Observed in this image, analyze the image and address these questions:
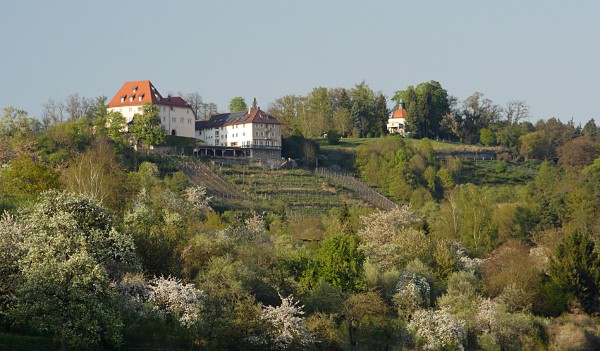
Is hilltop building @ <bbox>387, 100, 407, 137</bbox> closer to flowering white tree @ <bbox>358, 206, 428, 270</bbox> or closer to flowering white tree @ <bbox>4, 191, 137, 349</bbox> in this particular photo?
flowering white tree @ <bbox>358, 206, 428, 270</bbox>

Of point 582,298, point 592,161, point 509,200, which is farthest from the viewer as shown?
point 592,161

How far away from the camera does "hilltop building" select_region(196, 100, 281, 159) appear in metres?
103

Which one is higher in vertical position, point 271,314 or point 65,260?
point 65,260

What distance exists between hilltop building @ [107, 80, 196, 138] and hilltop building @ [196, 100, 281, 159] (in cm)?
339

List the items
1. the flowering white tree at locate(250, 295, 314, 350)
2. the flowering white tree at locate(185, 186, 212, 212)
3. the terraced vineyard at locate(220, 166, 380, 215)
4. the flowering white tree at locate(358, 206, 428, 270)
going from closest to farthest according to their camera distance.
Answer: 1. the flowering white tree at locate(250, 295, 314, 350)
2. the flowering white tree at locate(358, 206, 428, 270)
3. the flowering white tree at locate(185, 186, 212, 212)
4. the terraced vineyard at locate(220, 166, 380, 215)

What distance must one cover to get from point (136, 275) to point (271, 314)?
18.6 ft

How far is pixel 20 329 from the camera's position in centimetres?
3291

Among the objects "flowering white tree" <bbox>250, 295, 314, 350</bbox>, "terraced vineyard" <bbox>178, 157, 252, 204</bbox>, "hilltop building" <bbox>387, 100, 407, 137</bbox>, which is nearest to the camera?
"flowering white tree" <bbox>250, 295, 314, 350</bbox>

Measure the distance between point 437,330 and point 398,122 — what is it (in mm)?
92258

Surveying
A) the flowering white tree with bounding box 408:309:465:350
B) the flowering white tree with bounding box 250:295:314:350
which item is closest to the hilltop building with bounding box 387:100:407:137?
the flowering white tree with bounding box 408:309:465:350

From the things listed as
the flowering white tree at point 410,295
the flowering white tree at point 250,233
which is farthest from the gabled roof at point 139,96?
the flowering white tree at point 410,295

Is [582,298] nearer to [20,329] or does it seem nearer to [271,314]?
[271,314]

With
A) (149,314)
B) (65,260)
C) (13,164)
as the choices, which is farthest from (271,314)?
(13,164)

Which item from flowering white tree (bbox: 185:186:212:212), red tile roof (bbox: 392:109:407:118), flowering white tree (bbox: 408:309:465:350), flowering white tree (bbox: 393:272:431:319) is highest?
red tile roof (bbox: 392:109:407:118)
